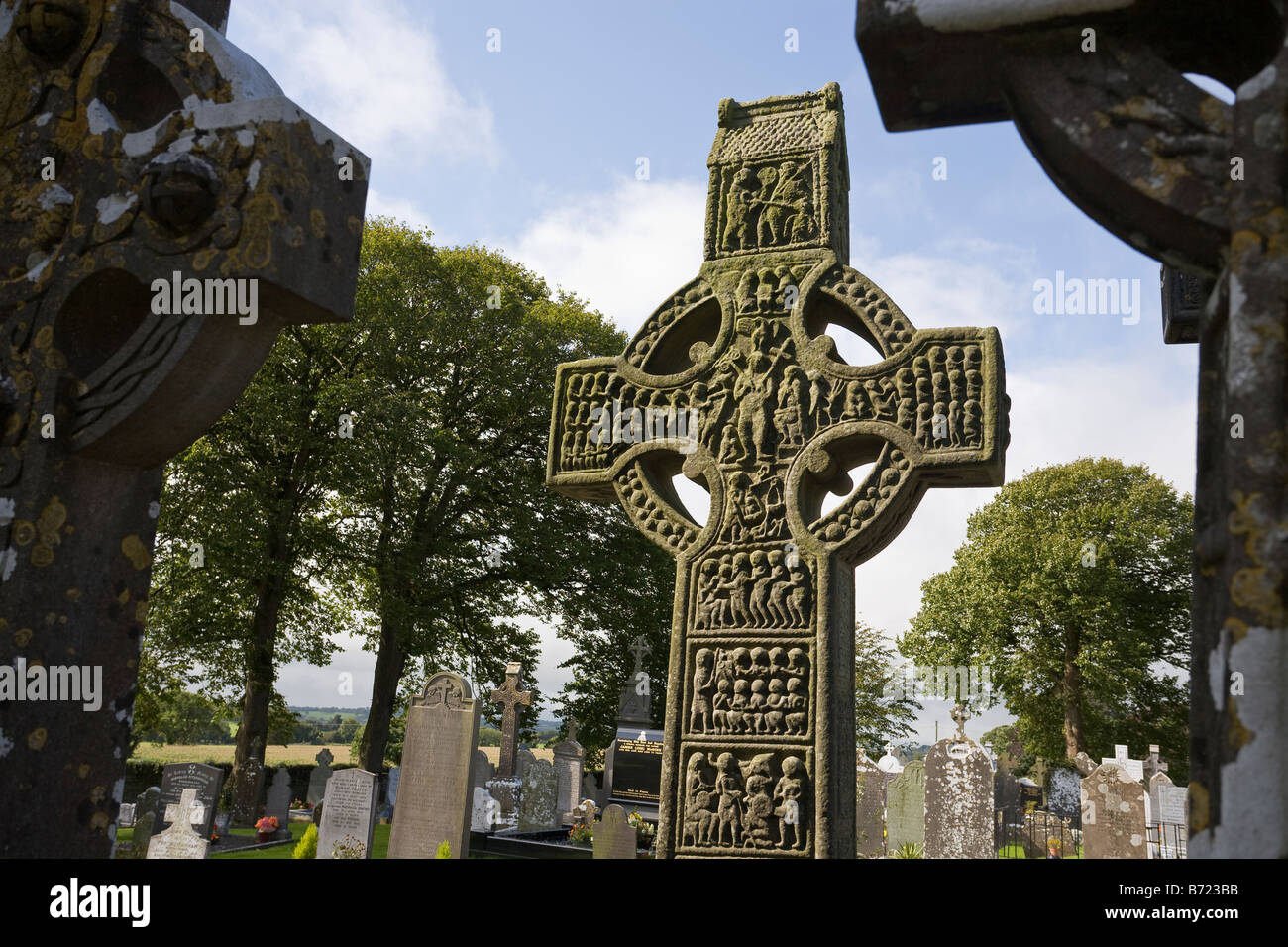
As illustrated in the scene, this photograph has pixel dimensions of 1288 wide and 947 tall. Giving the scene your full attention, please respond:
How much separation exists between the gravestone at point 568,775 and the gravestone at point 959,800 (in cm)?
705

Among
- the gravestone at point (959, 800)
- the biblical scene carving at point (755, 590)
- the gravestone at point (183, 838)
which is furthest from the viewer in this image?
the gravestone at point (959, 800)

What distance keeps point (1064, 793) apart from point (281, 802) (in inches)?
713

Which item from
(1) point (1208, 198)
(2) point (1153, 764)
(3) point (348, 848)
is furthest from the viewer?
(2) point (1153, 764)

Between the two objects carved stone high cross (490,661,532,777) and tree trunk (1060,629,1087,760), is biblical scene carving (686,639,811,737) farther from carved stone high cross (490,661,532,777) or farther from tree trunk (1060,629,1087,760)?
tree trunk (1060,629,1087,760)

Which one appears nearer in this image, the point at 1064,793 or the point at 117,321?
the point at 117,321

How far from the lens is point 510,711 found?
749 inches

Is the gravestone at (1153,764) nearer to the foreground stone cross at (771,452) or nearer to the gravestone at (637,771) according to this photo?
the gravestone at (637,771)

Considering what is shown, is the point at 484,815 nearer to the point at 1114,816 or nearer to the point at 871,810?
the point at 871,810

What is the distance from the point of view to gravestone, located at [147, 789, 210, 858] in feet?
37.5

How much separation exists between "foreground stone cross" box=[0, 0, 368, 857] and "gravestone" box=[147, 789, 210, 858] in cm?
1031

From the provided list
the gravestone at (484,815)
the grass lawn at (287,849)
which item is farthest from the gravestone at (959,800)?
the grass lawn at (287,849)

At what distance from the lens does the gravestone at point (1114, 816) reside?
15117 millimetres

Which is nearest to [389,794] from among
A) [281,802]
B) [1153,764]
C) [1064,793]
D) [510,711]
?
[281,802]

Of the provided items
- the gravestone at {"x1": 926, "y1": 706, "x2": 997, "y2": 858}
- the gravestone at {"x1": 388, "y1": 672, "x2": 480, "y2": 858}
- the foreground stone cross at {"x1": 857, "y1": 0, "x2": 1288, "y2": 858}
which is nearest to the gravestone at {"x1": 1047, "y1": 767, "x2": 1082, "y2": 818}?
the gravestone at {"x1": 926, "y1": 706, "x2": 997, "y2": 858}
